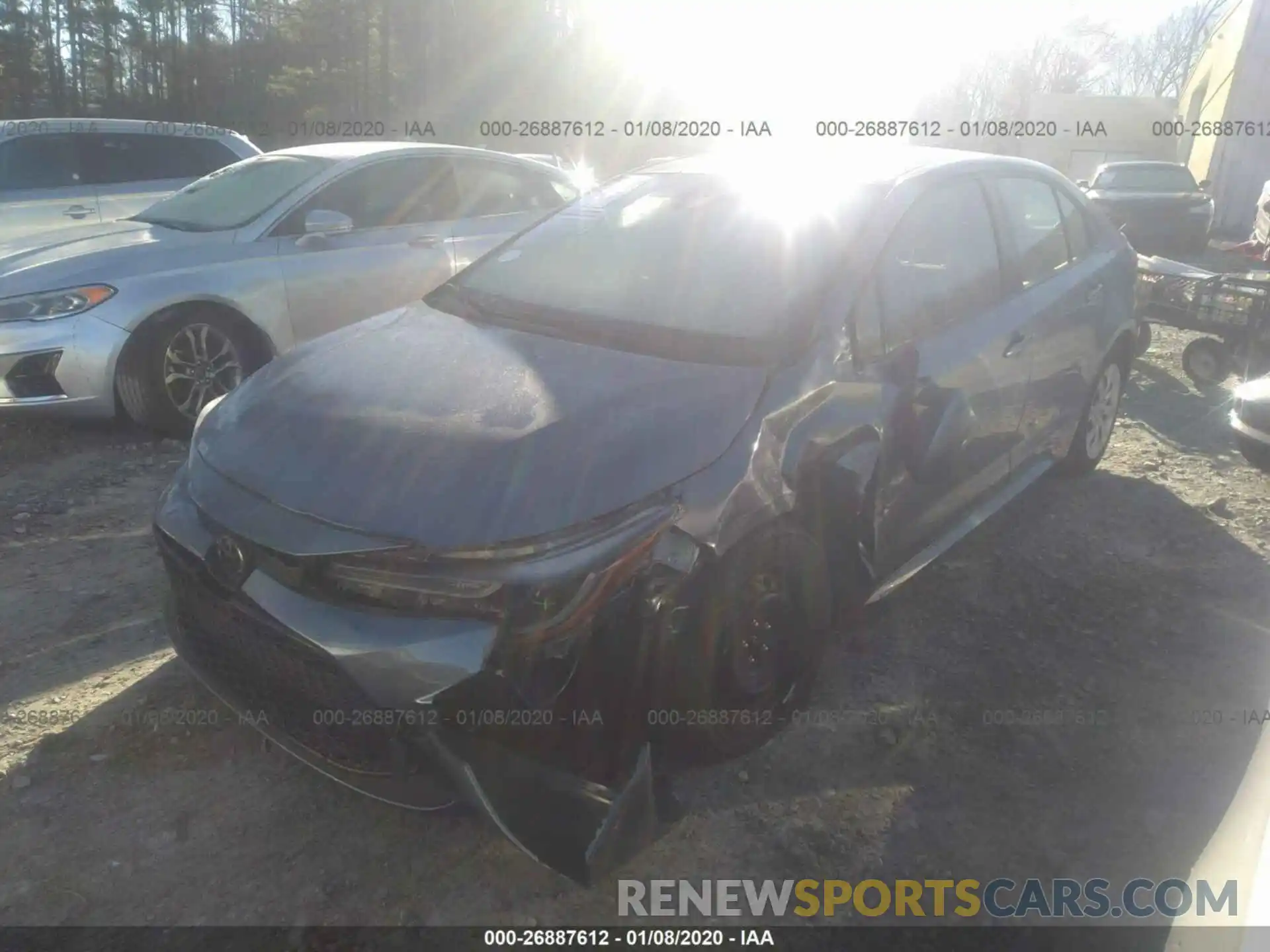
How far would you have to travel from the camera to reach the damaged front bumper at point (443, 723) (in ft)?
6.64

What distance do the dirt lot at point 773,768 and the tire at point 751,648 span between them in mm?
172

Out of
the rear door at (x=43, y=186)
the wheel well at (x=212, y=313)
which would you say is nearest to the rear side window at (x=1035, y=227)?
the wheel well at (x=212, y=313)

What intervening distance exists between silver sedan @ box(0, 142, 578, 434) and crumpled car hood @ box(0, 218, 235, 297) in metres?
0.01

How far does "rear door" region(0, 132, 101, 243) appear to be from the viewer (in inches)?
288

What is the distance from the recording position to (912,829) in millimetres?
2594

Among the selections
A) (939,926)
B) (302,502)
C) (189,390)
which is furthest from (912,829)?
(189,390)

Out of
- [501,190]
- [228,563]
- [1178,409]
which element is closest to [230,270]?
[501,190]

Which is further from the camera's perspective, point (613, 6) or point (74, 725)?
point (613, 6)

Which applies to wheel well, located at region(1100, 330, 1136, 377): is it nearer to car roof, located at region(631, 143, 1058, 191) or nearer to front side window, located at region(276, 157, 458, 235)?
car roof, located at region(631, 143, 1058, 191)

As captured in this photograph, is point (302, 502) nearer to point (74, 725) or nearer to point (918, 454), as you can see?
point (74, 725)

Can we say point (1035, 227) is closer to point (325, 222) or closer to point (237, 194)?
point (325, 222)

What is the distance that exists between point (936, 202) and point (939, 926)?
2.40 metres

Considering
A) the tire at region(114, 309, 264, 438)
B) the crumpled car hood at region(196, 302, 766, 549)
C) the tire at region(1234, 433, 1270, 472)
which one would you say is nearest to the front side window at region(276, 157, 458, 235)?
the tire at region(114, 309, 264, 438)

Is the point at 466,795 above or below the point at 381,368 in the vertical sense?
below
